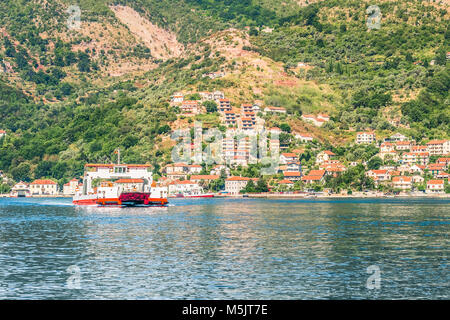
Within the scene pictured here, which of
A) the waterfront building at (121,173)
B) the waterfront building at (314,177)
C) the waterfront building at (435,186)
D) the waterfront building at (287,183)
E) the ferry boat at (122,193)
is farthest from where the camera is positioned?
the waterfront building at (287,183)

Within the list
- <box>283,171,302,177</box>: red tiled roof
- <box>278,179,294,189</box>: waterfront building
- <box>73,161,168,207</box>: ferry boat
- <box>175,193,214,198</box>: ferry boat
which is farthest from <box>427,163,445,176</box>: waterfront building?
<box>73,161,168,207</box>: ferry boat

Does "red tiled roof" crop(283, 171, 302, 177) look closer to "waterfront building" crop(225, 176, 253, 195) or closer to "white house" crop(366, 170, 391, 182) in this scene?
"waterfront building" crop(225, 176, 253, 195)

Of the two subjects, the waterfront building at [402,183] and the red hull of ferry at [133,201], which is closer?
the red hull of ferry at [133,201]

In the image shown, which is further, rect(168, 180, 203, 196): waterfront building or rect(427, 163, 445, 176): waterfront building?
rect(427, 163, 445, 176): waterfront building

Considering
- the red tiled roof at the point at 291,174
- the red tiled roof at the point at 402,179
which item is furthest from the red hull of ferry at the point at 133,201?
the red tiled roof at the point at 402,179

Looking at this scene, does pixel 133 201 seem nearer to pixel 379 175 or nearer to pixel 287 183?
pixel 287 183

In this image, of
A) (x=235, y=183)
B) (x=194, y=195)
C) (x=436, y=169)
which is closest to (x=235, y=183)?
(x=235, y=183)

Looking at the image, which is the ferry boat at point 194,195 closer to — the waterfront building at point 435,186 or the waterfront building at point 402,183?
the waterfront building at point 402,183

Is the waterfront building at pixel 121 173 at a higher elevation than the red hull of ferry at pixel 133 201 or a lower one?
higher
